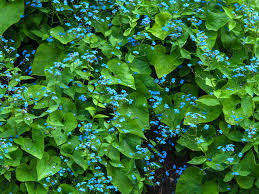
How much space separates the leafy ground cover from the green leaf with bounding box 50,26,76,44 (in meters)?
0.02

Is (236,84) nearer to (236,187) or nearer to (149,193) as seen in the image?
(236,187)

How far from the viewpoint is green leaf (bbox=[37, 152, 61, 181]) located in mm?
3410

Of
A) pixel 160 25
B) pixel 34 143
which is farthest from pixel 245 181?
pixel 34 143

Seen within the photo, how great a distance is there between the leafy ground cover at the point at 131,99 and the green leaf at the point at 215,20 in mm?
12

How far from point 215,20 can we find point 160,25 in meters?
0.65

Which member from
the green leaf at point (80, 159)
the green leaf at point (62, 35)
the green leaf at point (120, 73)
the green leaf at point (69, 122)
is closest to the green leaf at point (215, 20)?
the green leaf at point (120, 73)

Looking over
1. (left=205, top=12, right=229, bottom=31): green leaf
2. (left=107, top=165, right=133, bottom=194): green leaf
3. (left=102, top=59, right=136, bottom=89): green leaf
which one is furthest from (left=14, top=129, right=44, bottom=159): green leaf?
(left=205, top=12, right=229, bottom=31): green leaf

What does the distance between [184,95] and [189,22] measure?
94 cm

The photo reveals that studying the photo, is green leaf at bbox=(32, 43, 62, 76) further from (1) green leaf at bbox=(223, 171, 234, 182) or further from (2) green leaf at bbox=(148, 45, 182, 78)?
(1) green leaf at bbox=(223, 171, 234, 182)

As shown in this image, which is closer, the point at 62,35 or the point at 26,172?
the point at 26,172

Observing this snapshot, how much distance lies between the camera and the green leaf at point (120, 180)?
366 centimetres

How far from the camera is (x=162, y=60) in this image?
4.30 m

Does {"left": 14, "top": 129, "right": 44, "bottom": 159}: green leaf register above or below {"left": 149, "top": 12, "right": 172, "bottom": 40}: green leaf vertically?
below

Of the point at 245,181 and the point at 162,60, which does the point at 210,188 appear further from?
the point at 162,60
